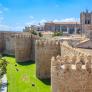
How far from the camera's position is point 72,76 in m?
12.6

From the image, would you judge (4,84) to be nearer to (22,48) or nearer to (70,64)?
(22,48)

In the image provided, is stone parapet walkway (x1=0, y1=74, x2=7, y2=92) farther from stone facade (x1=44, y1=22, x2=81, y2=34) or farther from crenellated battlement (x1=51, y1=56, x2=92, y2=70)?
stone facade (x1=44, y1=22, x2=81, y2=34)

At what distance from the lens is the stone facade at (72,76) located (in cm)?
1248

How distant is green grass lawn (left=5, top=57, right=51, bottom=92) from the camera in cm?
2630

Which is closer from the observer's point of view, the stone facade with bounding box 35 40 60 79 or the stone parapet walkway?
the stone parapet walkway

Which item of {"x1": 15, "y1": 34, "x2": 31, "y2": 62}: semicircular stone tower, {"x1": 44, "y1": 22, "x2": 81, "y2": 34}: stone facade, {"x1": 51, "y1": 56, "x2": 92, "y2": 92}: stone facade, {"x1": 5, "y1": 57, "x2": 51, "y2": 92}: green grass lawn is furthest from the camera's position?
{"x1": 44, "y1": 22, "x2": 81, "y2": 34}: stone facade

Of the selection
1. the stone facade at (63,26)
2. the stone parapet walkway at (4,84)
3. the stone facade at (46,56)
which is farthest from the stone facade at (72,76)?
the stone facade at (63,26)

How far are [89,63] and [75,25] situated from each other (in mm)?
87142

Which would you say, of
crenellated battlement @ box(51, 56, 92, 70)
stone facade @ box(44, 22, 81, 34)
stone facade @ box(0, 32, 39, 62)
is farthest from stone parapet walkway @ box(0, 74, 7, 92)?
stone facade @ box(44, 22, 81, 34)

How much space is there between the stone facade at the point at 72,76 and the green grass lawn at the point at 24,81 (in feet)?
40.2

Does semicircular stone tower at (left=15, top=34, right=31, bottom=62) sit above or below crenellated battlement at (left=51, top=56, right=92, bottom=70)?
below

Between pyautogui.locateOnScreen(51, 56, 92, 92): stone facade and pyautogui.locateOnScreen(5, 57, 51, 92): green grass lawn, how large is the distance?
1226cm

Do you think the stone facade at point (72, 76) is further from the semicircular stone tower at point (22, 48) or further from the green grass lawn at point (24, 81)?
the semicircular stone tower at point (22, 48)

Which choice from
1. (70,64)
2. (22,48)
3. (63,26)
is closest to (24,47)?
(22,48)
